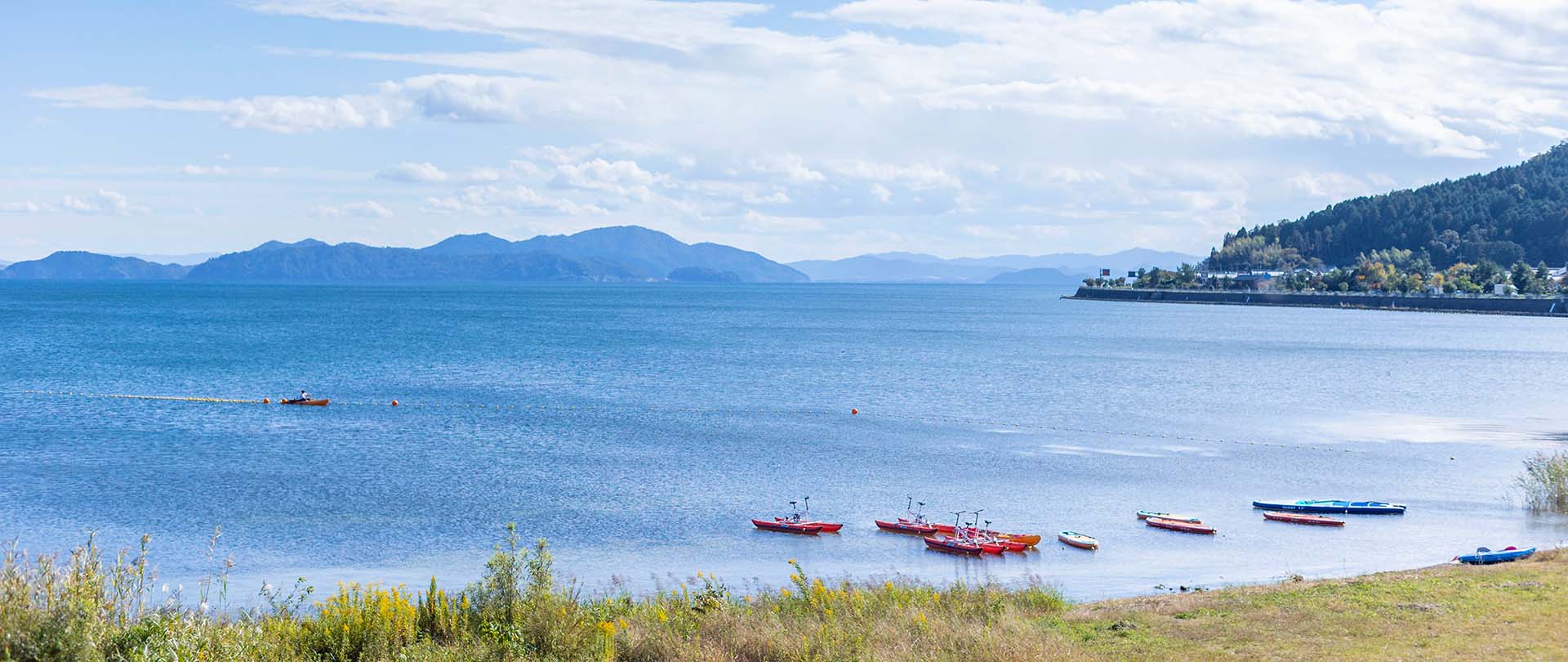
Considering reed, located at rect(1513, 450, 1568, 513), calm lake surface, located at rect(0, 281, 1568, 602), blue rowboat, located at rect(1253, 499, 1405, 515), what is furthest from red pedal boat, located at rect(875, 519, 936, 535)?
reed, located at rect(1513, 450, 1568, 513)

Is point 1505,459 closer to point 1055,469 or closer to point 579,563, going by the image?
point 1055,469

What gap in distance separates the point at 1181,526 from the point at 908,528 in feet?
27.7

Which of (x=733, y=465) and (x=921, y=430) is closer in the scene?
(x=733, y=465)

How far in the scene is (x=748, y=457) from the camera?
53.8 m

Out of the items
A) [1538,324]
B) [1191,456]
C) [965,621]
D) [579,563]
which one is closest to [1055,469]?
[1191,456]

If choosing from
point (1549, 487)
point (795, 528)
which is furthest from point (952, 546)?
point (1549, 487)

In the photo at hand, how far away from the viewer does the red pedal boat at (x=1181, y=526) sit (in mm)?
38656

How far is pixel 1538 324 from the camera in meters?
184

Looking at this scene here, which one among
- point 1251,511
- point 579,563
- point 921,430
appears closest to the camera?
point 579,563

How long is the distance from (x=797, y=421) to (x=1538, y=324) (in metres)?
161

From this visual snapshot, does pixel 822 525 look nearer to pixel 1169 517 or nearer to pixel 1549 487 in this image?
pixel 1169 517

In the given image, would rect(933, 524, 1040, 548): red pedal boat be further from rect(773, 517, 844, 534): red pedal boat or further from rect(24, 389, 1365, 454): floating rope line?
rect(24, 389, 1365, 454): floating rope line

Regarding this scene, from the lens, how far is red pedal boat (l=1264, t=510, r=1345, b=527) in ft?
133

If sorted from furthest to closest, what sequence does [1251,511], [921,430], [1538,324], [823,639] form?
[1538,324]
[921,430]
[1251,511]
[823,639]
